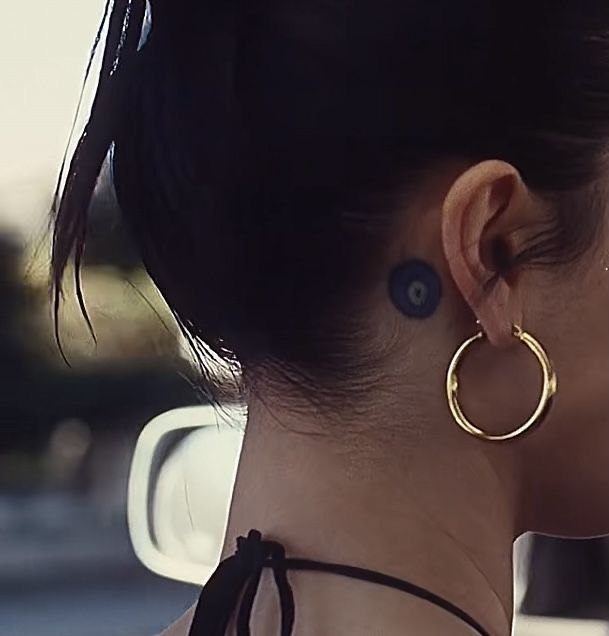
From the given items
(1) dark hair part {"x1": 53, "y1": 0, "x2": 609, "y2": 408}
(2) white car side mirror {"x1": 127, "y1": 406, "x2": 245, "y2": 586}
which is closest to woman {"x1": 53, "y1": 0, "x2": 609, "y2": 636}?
(1) dark hair part {"x1": 53, "y1": 0, "x2": 609, "y2": 408}

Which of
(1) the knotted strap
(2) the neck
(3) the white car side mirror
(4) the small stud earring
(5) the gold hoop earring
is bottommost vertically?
(1) the knotted strap

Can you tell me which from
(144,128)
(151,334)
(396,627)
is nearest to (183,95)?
(144,128)

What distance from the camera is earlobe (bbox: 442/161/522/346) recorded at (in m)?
0.57

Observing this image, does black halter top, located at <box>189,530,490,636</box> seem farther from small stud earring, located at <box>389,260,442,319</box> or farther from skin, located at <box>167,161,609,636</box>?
small stud earring, located at <box>389,260,442,319</box>

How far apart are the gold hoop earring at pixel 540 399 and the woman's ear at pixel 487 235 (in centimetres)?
1

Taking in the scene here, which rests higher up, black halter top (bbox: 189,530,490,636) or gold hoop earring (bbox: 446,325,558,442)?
gold hoop earring (bbox: 446,325,558,442)

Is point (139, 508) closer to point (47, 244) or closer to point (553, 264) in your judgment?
point (47, 244)

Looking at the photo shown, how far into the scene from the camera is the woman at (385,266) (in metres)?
0.57

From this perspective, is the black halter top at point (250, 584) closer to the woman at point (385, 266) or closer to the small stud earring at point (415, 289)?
the woman at point (385, 266)

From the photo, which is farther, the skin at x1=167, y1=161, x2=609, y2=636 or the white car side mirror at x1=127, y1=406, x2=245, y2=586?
the white car side mirror at x1=127, y1=406, x2=245, y2=586

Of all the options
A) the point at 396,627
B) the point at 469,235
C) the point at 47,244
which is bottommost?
the point at 396,627

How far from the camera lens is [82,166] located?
2.17 ft

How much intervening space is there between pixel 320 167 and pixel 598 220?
5.6 inches

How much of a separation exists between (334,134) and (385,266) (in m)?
0.07
